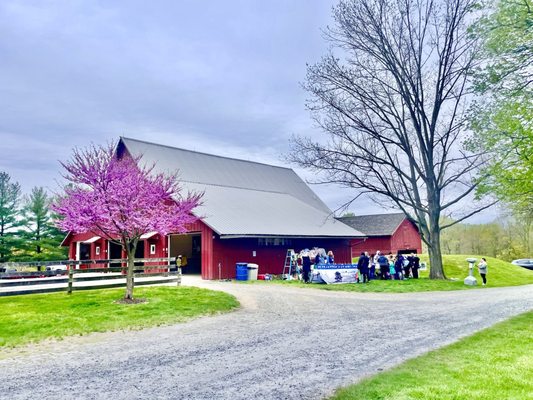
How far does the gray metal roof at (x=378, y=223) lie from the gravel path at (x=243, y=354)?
1075 inches

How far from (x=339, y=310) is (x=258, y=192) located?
2079cm

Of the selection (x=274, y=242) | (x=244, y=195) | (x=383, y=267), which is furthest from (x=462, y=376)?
(x=244, y=195)

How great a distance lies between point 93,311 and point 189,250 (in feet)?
61.7

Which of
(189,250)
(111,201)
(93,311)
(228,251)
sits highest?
(111,201)

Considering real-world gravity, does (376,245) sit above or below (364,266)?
above

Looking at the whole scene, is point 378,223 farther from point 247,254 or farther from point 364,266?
point 364,266

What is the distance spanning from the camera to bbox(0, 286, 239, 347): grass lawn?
9.04 m

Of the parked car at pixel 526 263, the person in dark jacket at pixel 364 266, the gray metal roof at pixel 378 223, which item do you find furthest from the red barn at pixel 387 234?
the person in dark jacket at pixel 364 266

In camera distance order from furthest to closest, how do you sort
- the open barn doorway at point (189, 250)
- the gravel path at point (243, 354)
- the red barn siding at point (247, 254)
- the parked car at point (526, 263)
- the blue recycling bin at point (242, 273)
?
the parked car at point (526, 263)
the open barn doorway at point (189, 250)
the red barn siding at point (247, 254)
the blue recycling bin at point (242, 273)
the gravel path at point (243, 354)

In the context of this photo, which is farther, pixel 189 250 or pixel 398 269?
pixel 189 250

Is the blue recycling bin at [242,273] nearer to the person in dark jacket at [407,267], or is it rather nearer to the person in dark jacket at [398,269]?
the person in dark jacket at [398,269]

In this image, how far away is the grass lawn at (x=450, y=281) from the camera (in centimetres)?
1853

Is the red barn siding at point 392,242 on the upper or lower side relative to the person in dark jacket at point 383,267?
upper

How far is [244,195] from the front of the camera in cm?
2989
